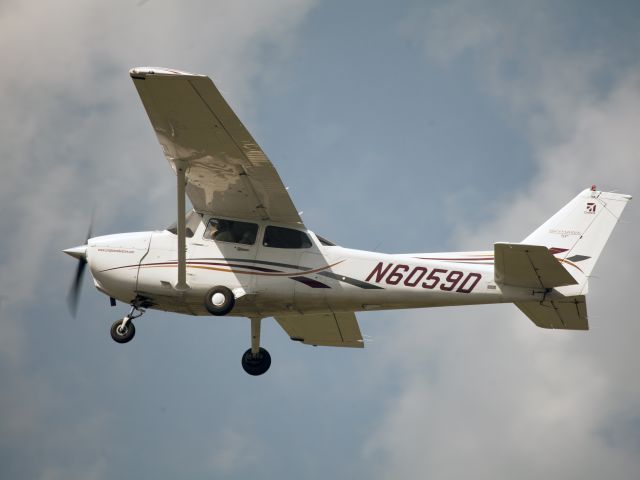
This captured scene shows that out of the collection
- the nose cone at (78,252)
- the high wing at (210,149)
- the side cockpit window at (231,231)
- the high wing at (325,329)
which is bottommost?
the high wing at (325,329)

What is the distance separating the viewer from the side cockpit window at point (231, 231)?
680 inches

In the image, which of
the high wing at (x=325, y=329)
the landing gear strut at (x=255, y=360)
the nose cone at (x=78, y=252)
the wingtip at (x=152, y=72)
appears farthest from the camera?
the high wing at (x=325, y=329)

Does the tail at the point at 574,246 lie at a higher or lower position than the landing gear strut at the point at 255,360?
higher

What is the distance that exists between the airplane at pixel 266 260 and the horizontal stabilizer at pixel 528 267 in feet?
0.07

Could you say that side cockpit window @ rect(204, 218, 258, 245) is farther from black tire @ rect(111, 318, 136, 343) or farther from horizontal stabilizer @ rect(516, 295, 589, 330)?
horizontal stabilizer @ rect(516, 295, 589, 330)

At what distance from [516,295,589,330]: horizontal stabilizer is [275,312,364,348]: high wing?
138 inches

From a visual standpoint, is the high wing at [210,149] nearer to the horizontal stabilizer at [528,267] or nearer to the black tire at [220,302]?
the black tire at [220,302]

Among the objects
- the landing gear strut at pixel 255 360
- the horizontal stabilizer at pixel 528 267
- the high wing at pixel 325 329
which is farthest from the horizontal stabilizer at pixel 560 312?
the landing gear strut at pixel 255 360

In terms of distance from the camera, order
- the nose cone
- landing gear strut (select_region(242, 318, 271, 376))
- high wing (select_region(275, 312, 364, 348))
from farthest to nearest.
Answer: high wing (select_region(275, 312, 364, 348)) < landing gear strut (select_region(242, 318, 271, 376)) < the nose cone

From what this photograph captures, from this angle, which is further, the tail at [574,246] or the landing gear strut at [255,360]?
the landing gear strut at [255,360]

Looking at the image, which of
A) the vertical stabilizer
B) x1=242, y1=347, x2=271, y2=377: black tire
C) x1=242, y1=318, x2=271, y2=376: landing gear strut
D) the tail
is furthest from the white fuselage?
x1=242, y1=347, x2=271, y2=377: black tire

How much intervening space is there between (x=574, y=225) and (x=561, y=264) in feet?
4.25

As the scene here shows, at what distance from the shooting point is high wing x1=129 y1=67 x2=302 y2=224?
1515 centimetres

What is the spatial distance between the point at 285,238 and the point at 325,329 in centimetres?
269
